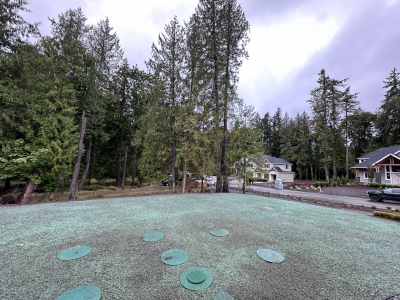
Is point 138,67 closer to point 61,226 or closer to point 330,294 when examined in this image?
point 61,226

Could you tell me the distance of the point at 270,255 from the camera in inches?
105

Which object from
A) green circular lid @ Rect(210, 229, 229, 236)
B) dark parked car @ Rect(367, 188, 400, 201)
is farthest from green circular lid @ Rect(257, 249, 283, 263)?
dark parked car @ Rect(367, 188, 400, 201)

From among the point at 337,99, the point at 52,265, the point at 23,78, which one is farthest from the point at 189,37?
the point at 337,99

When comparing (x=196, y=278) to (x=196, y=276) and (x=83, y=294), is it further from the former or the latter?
(x=83, y=294)

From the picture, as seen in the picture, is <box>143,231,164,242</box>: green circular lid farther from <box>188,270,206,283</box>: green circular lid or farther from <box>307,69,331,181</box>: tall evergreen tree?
<box>307,69,331,181</box>: tall evergreen tree

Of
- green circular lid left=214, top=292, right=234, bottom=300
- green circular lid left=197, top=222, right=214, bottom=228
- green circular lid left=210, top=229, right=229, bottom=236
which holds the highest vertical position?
green circular lid left=210, top=229, right=229, bottom=236

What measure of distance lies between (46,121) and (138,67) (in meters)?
13.2

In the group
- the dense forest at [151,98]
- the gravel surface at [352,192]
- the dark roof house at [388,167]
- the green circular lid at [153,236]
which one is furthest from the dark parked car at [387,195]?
the green circular lid at [153,236]

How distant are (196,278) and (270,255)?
140 centimetres

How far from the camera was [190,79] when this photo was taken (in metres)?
9.91

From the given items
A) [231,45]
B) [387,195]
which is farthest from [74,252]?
[387,195]

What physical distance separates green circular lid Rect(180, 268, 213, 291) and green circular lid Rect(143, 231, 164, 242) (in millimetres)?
1121

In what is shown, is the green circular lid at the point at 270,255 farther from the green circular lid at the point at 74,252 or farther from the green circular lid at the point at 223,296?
the green circular lid at the point at 74,252

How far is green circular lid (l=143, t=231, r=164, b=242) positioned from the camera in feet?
10.1
